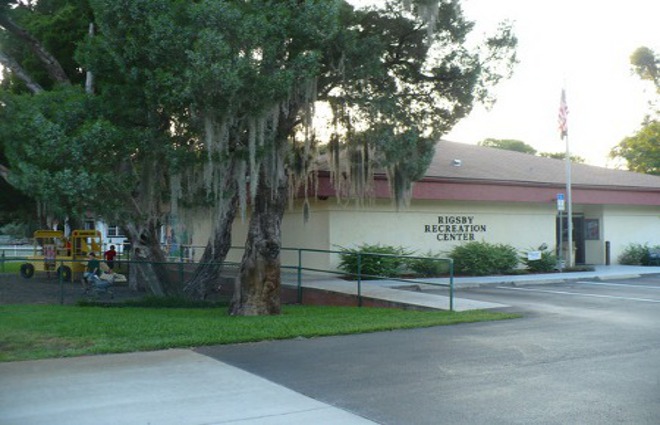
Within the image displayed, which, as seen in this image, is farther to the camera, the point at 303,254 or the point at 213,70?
the point at 303,254

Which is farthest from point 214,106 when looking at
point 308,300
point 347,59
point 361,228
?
point 361,228

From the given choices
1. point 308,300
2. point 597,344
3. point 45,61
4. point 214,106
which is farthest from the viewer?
point 45,61

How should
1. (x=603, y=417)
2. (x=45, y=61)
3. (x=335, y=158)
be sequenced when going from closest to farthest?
(x=603, y=417)
(x=335, y=158)
(x=45, y=61)

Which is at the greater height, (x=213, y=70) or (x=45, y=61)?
(x=45, y=61)

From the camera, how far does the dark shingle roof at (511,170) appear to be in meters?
23.9

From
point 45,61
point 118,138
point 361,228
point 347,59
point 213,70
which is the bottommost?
point 361,228

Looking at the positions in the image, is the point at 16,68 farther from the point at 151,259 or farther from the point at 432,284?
the point at 432,284

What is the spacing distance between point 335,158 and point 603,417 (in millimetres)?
10383

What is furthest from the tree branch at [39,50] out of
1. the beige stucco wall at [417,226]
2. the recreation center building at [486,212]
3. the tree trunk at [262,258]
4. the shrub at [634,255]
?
the shrub at [634,255]

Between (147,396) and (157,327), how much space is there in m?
4.40

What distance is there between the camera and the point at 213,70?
31.7ft

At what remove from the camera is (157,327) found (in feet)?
35.9

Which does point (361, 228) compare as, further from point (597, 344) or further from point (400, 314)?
point (597, 344)

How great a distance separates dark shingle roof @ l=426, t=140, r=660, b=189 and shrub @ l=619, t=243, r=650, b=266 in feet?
8.60
